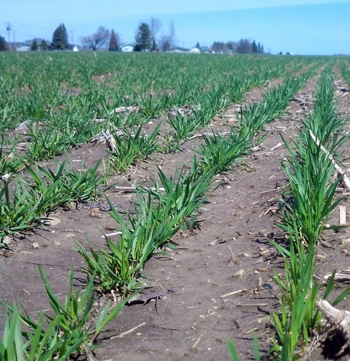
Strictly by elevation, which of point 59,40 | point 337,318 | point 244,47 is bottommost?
point 337,318

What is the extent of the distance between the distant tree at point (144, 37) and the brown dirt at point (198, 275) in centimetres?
6792

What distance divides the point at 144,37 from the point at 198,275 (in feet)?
230

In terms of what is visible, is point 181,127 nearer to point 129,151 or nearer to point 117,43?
point 129,151

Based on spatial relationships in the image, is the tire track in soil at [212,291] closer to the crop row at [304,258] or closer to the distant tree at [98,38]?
the crop row at [304,258]

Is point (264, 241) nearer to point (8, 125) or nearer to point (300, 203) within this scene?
point (300, 203)

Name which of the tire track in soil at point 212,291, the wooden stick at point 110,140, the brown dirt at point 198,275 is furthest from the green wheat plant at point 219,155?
the wooden stick at point 110,140

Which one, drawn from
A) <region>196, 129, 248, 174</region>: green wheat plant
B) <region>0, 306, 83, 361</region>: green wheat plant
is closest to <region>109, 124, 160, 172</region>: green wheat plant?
<region>196, 129, 248, 174</region>: green wheat plant

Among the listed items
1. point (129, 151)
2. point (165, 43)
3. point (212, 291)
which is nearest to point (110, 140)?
point (129, 151)

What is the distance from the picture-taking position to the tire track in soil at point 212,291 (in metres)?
2.15

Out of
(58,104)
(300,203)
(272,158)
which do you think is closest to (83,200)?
(300,203)

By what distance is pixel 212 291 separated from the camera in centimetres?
263

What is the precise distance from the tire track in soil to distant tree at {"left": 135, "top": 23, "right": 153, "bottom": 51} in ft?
224

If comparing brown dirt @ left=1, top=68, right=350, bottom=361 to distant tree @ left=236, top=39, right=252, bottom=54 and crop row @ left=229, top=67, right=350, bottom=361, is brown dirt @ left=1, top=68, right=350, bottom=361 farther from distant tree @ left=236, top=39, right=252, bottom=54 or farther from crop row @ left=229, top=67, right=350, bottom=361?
distant tree @ left=236, top=39, right=252, bottom=54

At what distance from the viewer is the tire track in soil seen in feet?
7.06
